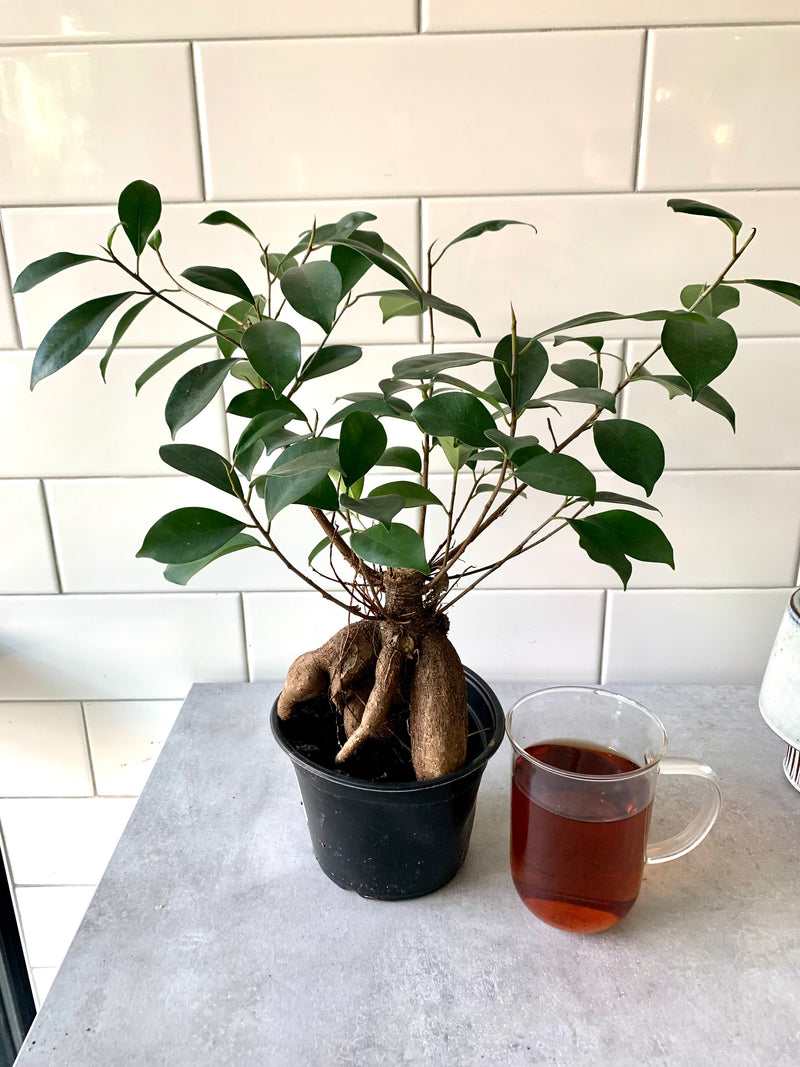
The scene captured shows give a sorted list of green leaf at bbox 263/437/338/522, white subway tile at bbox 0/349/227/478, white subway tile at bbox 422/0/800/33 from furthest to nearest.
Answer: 1. white subway tile at bbox 0/349/227/478
2. white subway tile at bbox 422/0/800/33
3. green leaf at bbox 263/437/338/522

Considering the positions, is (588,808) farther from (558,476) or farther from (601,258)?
(601,258)

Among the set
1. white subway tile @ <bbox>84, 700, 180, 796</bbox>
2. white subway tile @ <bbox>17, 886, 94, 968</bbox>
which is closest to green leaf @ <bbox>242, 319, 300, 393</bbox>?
white subway tile @ <bbox>84, 700, 180, 796</bbox>

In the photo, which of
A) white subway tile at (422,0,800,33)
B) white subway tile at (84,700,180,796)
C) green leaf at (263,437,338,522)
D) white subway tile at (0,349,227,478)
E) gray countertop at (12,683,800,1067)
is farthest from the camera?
white subway tile at (84,700,180,796)

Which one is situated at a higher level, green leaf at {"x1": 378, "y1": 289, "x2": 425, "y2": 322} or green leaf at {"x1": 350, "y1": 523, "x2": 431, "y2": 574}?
green leaf at {"x1": 378, "y1": 289, "x2": 425, "y2": 322}

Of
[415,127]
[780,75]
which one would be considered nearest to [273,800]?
[415,127]

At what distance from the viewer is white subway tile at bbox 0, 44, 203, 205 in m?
0.69

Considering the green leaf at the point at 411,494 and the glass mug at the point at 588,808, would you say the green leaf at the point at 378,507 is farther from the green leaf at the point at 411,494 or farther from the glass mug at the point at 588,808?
the glass mug at the point at 588,808

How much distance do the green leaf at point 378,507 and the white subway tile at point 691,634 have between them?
0.51 m

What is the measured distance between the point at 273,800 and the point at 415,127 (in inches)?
24.2

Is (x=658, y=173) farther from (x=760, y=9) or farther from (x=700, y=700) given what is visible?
(x=700, y=700)

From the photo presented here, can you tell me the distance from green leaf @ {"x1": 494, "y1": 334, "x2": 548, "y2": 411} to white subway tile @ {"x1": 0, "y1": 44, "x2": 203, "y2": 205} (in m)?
0.41

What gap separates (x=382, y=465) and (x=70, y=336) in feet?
0.64

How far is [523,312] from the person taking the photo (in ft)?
2.48

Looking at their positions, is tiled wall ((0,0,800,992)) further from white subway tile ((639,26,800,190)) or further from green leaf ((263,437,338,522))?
green leaf ((263,437,338,522))
